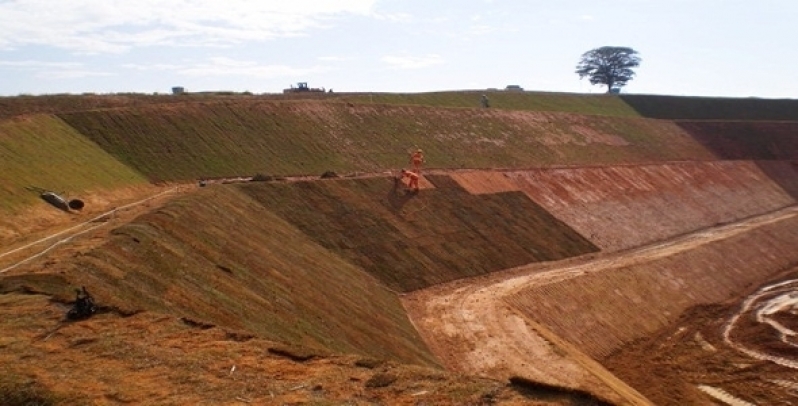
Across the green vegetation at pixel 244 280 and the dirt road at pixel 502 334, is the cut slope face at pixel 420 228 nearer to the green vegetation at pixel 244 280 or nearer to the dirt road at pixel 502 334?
the dirt road at pixel 502 334

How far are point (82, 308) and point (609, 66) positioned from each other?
176 m

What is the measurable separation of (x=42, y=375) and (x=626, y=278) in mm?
44548

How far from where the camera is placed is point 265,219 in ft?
154

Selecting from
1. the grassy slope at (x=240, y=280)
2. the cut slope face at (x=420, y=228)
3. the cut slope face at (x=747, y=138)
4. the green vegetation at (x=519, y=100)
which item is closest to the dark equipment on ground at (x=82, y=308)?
the grassy slope at (x=240, y=280)

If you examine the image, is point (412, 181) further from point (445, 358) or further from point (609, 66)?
point (609, 66)

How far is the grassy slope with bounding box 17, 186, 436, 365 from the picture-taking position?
26.0 m

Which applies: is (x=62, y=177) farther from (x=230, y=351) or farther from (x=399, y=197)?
(x=230, y=351)

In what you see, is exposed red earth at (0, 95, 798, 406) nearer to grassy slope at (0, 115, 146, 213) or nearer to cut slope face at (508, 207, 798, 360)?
cut slope face at (508, 207, 798, 360)

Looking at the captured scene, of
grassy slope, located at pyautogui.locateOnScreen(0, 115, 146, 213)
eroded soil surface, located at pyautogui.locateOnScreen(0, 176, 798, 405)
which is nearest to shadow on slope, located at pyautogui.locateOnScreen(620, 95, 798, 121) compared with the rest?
eroded soil surface, located at pyautogui.locateOnScreen(0, 176, 798, 405)

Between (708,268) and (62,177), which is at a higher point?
(62,177)

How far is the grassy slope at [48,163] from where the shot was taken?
41.6 metres

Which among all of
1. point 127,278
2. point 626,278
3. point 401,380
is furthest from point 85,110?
point 401,380

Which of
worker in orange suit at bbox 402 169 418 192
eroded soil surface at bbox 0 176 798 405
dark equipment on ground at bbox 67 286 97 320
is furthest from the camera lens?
worker in orange suit at bbox 402 169 418 192

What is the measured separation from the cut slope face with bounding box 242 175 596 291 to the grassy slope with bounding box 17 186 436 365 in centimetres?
308
